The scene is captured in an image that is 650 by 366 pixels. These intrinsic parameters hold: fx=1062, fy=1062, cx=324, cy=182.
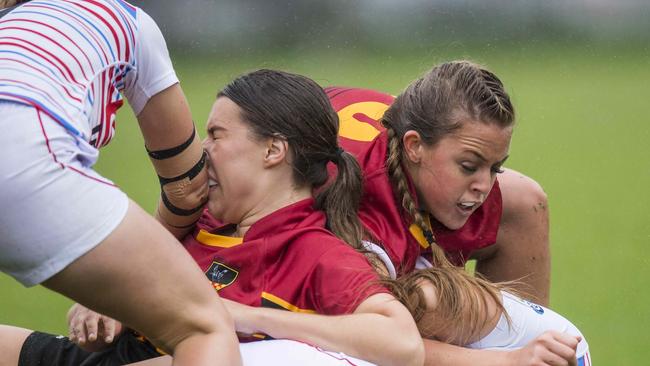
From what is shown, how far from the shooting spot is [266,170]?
219cm

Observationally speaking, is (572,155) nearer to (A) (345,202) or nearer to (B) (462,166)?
(B) (462,166)

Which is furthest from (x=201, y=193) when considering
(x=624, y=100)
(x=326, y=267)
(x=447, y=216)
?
(x=624, y=100)

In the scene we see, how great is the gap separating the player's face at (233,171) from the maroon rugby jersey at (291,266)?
60 mm

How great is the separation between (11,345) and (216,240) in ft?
1.67

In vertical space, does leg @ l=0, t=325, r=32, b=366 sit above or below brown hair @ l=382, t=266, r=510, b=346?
below

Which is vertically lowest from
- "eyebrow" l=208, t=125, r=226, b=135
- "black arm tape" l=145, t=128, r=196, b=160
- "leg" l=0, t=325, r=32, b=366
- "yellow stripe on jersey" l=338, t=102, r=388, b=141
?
"leg" l=0, t=325, r=32, b=366

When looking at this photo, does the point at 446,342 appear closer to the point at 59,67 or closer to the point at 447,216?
the point at 447,216

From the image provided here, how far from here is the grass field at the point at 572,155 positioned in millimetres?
3824

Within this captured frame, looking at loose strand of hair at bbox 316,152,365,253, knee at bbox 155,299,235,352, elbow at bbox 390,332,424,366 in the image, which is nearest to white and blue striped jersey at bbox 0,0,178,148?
knee at bbox 155,299,235,352

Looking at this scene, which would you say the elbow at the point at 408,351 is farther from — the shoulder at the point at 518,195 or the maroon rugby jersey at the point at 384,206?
the shoulder at the point at 518,195

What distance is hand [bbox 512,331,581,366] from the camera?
2031mm

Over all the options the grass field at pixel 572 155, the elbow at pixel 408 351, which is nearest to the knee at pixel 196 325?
the grass field at pixel 572 155

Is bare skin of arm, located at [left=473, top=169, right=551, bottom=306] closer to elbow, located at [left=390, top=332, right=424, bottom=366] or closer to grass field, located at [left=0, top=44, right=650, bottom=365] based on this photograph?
grass field, located at [left=0, top=44, right=650, bottom=365]

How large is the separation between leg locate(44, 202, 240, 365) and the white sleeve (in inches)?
13.0
